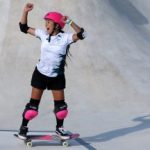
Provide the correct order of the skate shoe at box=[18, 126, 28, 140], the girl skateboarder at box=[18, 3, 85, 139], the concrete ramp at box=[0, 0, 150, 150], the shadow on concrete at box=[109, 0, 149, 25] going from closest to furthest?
the girl skateboarder at box=[18, 3, 85, 139], the skate shoe at box=[18, 126, 28, 140], the concrete ramp at box=[0, 0, 150, 150], the shadow on concrete at box=[109, 0, 149, 25]

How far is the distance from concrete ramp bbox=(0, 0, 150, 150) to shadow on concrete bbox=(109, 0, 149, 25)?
136 millimetres

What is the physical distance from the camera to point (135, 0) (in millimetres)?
19703

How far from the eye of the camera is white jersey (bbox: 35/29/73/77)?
331 inches

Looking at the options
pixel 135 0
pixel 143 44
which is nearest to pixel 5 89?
pixel 143 44

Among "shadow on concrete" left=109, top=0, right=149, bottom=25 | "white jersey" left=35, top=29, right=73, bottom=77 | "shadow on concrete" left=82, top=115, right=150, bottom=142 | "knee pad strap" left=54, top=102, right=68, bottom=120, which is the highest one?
"shadow on concrete" left=109, top=0, right=149, bottom=25

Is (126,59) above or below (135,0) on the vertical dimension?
below

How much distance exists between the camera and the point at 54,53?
8.41m

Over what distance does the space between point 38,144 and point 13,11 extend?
25.2ft

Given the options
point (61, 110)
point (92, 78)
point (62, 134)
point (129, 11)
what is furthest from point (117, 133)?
point (129, 11)

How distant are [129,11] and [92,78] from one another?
19.4 ft

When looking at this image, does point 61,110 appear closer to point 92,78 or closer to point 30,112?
point 30,112

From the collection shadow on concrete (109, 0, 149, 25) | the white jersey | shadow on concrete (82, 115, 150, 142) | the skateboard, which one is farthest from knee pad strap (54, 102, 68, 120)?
shadow on concrete (109, 0, 149, 25)

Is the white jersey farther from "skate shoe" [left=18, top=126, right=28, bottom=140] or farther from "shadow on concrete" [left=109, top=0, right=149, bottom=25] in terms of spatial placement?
"shadow on concrete" [left=109, top=0, right=149, bottom=25]

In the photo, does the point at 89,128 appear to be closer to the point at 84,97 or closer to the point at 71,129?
the point at 71,129
